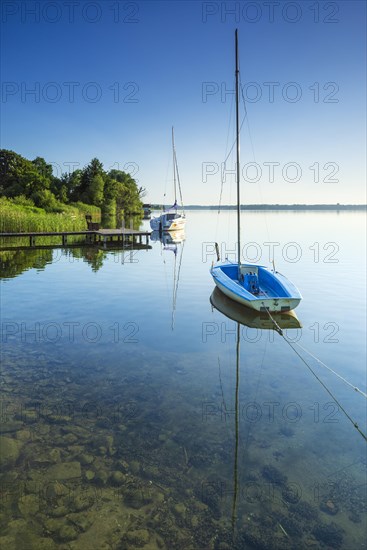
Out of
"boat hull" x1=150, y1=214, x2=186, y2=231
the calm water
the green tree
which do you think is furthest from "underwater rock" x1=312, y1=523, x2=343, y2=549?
the green tree

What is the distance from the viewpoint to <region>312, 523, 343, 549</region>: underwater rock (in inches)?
171

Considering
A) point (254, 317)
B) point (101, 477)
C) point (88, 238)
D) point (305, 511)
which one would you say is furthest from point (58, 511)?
point (88, 238)

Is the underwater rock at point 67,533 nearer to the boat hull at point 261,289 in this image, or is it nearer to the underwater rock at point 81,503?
the underwater rock at point 81,503

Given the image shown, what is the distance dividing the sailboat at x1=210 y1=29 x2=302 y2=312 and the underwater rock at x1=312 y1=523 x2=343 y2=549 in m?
8.89

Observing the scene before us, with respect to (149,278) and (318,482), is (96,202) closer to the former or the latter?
(149,278)

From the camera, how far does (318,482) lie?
5.33 meters

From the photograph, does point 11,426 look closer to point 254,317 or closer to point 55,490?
point 55,490

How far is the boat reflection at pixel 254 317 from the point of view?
13219mm

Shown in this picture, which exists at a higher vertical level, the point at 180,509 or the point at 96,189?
the point at 96,189

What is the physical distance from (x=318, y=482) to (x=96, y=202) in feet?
263

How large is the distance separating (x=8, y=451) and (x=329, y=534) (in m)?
4.85

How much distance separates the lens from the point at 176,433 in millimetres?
6410

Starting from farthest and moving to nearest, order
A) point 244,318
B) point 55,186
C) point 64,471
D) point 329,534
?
point 55,186 < point 244,318 < point 64,471 < point 329,534

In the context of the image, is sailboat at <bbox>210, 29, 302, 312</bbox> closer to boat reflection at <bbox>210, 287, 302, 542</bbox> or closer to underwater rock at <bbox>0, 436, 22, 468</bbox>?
boat reflection at <bbox>210, 287, 302, 542</bbox>
